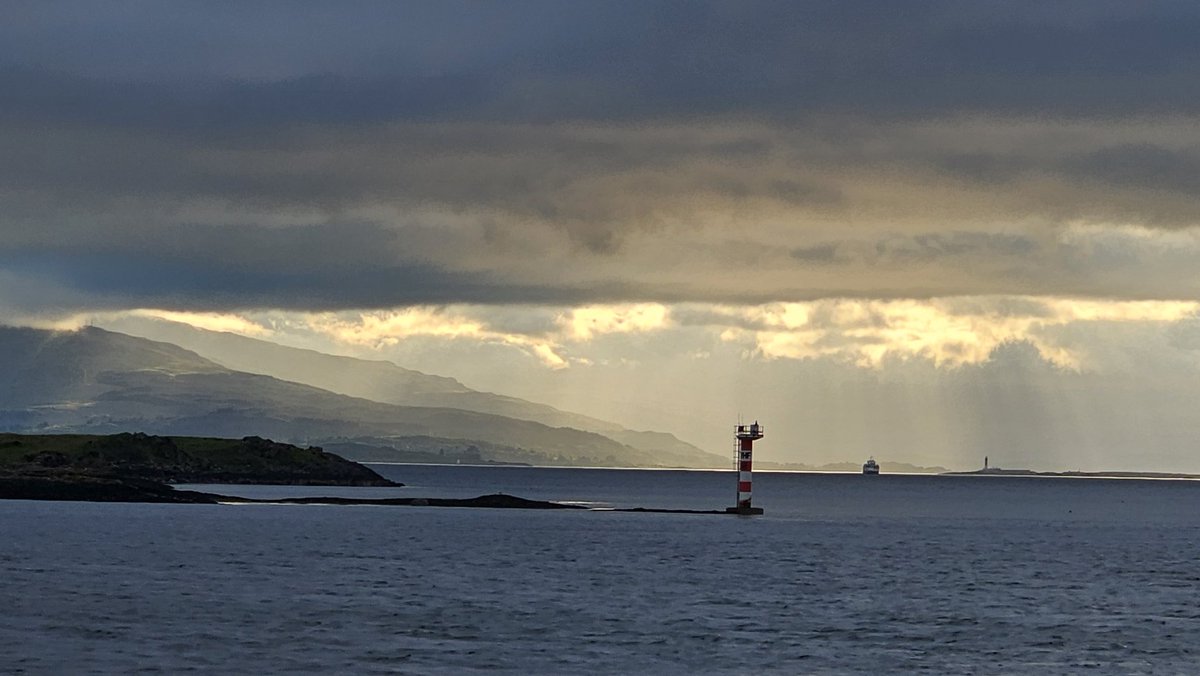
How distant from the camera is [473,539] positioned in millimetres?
157750

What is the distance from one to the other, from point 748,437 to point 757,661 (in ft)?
393

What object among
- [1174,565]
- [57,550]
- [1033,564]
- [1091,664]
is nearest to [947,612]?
[1091,664]

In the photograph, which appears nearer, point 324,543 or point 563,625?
point 563,625

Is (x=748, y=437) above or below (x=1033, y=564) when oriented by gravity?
above

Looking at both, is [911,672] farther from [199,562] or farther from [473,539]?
[473,539]

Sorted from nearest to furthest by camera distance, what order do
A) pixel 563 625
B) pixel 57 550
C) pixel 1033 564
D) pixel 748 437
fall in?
pixel 563 625 < pixel 57 550 < pixel 1033 564 < pixel 748 437

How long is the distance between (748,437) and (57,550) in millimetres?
86515

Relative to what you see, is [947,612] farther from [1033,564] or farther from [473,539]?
[473,539]

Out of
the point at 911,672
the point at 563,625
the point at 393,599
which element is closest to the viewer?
the point at 911,672

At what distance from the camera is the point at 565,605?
93.2 m

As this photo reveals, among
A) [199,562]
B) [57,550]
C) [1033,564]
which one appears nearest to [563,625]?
[199,562]

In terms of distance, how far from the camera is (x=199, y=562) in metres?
117

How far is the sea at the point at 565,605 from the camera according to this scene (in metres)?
69.5

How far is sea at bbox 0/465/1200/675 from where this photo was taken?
69.5m
